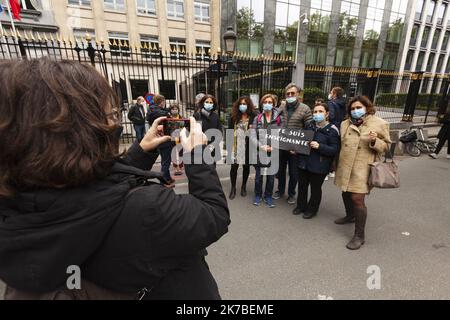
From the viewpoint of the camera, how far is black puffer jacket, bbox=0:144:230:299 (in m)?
0.68

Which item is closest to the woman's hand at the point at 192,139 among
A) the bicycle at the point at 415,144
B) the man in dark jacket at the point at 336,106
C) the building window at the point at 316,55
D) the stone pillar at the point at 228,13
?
the man in dark jacket at the point at 336,106

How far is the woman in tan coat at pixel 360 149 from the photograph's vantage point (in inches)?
110

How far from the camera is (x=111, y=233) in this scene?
0.76m

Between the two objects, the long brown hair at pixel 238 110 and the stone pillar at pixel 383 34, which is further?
the stone pillar at pixel 383 34

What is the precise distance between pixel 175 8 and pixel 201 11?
2287mm

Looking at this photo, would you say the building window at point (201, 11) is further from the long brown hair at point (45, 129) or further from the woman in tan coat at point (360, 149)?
the long brown hair at point (45, 129)

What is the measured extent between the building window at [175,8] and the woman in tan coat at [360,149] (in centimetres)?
2139

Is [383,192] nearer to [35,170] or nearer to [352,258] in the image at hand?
[352,258]

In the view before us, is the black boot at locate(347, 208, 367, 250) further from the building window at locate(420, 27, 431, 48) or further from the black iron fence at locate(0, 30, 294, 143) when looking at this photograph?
the building window at locate(420, 27, 431, 48)

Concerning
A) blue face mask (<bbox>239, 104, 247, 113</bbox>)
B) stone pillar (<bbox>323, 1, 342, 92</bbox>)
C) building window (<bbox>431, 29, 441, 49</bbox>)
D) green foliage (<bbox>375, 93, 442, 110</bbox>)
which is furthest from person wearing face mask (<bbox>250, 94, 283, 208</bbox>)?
building window (<bbox>431, 29, 441, 49</bbox>)

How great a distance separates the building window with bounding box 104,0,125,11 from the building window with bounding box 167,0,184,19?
3571 mm

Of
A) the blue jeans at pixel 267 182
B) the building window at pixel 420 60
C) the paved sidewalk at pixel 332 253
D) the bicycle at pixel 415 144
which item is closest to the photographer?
the paved sidewalk at pixel 332 253

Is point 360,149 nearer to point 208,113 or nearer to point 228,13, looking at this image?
point 208,113

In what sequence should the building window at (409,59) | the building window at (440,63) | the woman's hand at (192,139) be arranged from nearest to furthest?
1. the woman's hand at (192,139)
2. the building window at (409,59)
3. the building window at (440,63)
